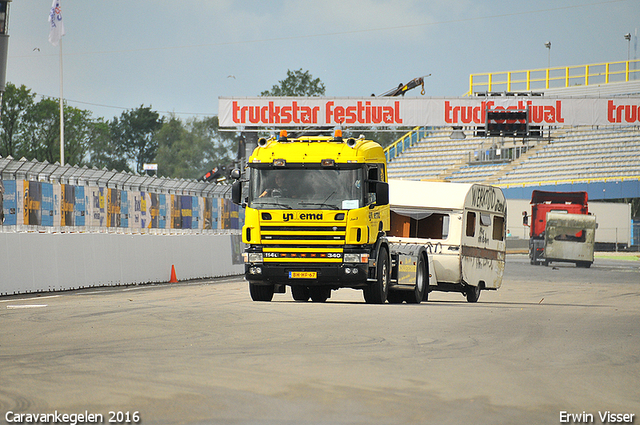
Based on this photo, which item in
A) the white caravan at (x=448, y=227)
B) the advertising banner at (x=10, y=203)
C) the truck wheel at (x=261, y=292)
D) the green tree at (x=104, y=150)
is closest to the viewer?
the truck wheel at (x=261, y=292)

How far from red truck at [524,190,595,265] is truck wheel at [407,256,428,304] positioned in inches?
1046

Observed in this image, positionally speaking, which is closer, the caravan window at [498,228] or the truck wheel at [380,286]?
the truck wheel at [380,286]

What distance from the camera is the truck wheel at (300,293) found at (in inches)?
787

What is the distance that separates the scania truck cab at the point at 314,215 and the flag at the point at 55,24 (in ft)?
138

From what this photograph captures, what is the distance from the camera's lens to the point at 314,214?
1692 cm

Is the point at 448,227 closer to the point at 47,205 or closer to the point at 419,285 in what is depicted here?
the point at 419,285

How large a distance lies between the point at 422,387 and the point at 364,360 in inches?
65.9

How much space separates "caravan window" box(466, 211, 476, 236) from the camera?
2097 cm

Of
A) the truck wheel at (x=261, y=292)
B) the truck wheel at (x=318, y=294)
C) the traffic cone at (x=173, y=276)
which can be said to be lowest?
the traffic cone at (x=173, y=276)

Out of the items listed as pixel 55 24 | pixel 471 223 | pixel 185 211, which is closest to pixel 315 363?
pixel 471 223

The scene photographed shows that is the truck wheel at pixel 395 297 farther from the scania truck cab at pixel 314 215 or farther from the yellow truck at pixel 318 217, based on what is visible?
the scania truck cab at pixel 314 215

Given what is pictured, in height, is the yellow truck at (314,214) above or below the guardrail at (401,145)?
A: below

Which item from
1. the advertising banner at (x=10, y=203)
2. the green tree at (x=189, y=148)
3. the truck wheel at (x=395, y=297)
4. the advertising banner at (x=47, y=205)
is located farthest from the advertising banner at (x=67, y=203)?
the green tree at (x=189, y=148)

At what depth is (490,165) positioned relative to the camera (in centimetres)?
7188
